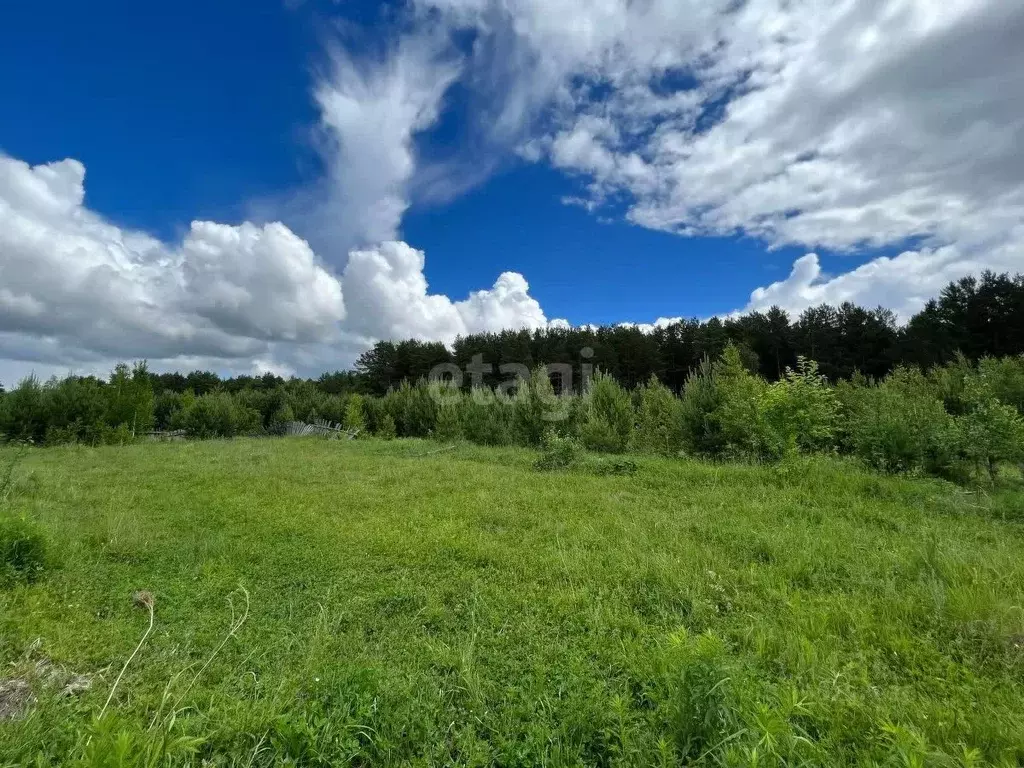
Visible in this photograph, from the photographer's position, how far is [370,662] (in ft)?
9.14

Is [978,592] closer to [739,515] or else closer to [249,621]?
[739,515]

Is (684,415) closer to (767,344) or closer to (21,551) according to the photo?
(21,551)

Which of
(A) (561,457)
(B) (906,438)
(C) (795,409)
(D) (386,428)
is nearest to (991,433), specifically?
(B) (906,438)

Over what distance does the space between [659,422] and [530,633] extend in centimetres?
1246

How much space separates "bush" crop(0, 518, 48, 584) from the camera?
3.93 meters

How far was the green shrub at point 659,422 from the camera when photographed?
41.4ft

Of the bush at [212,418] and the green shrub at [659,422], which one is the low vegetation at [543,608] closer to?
the green shrub at [659,422]

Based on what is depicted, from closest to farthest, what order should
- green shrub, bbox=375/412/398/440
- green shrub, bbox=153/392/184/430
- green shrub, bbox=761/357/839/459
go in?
1. green shrub, bbox=761/357/839/459
2. green shrub, bbox=375/412/398/440
3. green shrub, bbox=153/392/184/430

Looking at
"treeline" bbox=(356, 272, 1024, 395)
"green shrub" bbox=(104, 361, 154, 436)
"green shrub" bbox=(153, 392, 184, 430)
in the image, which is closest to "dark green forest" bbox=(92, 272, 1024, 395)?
"treeline" bbox=(356, 272, 1024, 395)

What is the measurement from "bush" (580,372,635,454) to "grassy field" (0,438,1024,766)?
671 cm

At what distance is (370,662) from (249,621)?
1.20m

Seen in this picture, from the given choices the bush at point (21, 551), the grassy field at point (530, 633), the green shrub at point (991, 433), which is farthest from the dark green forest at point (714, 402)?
the bush at point (21, 551)

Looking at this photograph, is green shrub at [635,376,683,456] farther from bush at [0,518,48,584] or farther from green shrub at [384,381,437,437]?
bush at [0,518,48,584]

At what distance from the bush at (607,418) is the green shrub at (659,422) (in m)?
0.65
